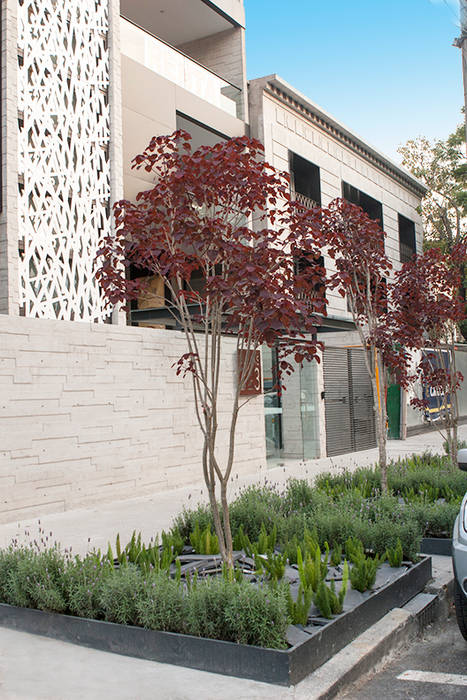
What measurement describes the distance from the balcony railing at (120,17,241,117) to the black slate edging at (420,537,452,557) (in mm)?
10953

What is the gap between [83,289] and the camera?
11086mm

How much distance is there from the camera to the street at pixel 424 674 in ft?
12.5

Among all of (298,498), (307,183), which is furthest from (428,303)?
(307,183)

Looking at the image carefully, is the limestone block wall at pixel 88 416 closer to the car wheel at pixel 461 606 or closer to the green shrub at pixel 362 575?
the green shrub at pixel 362 575

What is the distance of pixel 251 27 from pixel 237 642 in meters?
17.1

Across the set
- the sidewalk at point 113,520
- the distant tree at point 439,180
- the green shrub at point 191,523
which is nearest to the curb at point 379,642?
the green shrub at point 191,523

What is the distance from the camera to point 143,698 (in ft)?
11.6

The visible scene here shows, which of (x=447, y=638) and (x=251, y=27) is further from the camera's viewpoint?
(x=251, y=27)

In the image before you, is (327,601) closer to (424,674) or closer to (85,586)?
(424,674)

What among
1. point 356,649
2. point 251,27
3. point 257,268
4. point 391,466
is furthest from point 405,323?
point 251,27

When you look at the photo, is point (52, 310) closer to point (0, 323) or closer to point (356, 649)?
point (0, 323)

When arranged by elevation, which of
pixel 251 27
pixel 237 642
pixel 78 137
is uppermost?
pixel 251 27

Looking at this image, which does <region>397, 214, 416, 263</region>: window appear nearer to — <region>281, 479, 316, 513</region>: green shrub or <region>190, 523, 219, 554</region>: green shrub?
<region>281, 479, 316, 513</region>: green shrub

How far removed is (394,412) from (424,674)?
17202 mm
